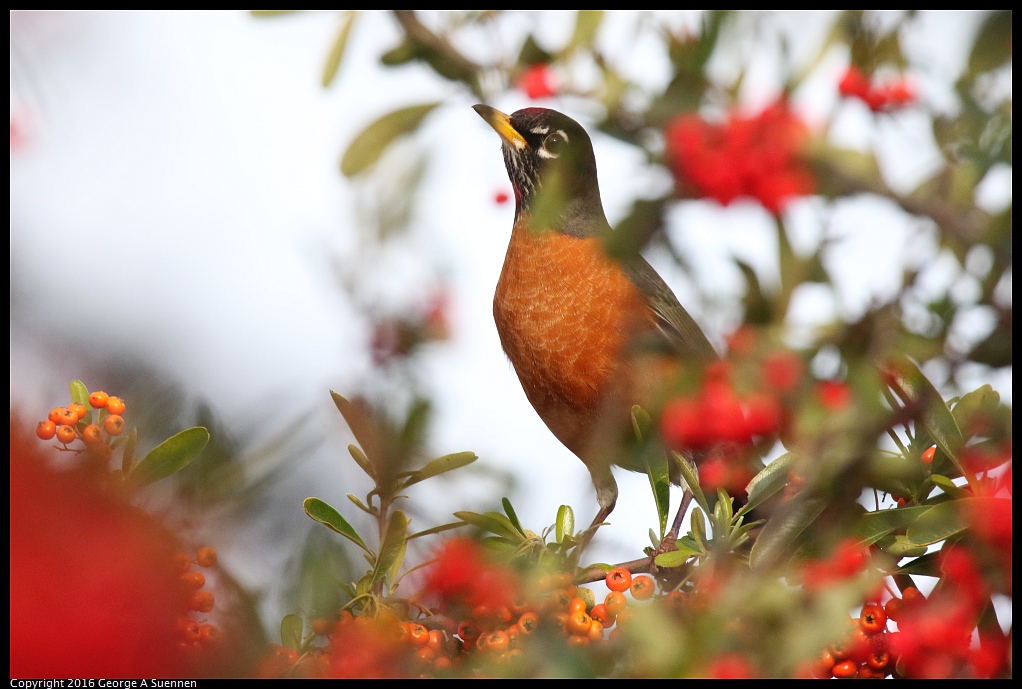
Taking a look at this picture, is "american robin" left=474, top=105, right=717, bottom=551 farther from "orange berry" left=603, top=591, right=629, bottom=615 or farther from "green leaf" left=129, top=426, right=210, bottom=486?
"green leaf" left=129, top=426, right=210, bottom=486

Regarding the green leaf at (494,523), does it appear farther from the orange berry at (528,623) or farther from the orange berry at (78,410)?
the orange berry at (78,410)

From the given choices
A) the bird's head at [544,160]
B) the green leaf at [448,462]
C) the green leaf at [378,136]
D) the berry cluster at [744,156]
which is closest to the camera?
the berry cluster at [744,156]

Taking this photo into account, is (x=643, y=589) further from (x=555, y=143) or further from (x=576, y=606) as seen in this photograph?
(x=555, y=143)

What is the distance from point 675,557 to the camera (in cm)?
140

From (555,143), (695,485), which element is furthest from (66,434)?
(555,143)

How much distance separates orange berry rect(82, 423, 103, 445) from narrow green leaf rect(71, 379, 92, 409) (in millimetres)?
32

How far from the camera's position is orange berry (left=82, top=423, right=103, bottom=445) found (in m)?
1.19

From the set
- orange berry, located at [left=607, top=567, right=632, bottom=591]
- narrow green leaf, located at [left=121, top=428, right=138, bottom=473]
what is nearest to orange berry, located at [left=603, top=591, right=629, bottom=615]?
orange berry, located at [left=607, top=567, right=632, bottom=591]

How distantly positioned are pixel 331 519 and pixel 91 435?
Result: 38 cm

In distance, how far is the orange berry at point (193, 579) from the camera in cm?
77

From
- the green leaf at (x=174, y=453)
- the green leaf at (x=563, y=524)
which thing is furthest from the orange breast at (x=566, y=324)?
the green leaf at (x=174, y=453)

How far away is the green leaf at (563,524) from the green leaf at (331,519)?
1.24 feet

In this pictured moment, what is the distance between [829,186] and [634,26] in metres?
0.38

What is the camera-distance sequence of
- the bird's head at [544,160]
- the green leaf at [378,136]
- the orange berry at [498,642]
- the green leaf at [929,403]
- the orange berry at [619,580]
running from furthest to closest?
the bird's head at [544,160]
the green leaf at [378,136]
the orange berry at [619,580]
the orange berry at [498,642]
the green leaf at [929,403]
